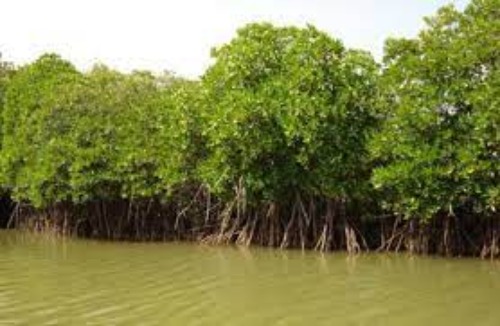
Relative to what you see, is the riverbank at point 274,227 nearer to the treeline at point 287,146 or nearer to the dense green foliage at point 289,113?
the treeline at point 287,146

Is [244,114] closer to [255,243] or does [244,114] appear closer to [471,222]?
[255,243]

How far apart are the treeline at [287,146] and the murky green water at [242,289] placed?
51.0 inches

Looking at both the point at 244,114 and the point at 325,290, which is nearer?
the point at 325,290

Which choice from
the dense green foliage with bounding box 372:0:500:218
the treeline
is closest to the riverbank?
the treeline

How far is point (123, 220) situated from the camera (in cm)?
2247

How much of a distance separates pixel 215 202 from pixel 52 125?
4.70m

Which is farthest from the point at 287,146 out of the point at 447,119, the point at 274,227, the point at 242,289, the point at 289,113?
the point at 242,289

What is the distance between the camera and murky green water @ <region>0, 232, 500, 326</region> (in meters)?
10.4

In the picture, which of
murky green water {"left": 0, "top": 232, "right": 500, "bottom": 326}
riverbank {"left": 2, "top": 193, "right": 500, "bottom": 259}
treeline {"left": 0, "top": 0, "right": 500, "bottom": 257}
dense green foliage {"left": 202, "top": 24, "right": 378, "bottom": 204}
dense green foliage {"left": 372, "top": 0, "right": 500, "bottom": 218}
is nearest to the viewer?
murky green water {"left": 0, "top": 232, "right": 500, "bottom": 326}

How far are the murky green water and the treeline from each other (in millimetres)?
1294

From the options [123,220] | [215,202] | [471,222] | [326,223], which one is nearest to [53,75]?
[123,220]

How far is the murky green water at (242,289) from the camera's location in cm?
1045

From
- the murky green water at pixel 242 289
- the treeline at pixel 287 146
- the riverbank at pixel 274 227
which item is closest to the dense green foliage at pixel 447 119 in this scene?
the treeline at pixel 287 146

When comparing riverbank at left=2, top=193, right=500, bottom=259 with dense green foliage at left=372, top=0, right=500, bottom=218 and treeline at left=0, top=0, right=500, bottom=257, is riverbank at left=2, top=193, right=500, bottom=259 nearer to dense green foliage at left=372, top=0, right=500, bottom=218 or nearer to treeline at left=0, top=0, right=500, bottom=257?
treeline at left=0, top=0, right=500, bottom=257
